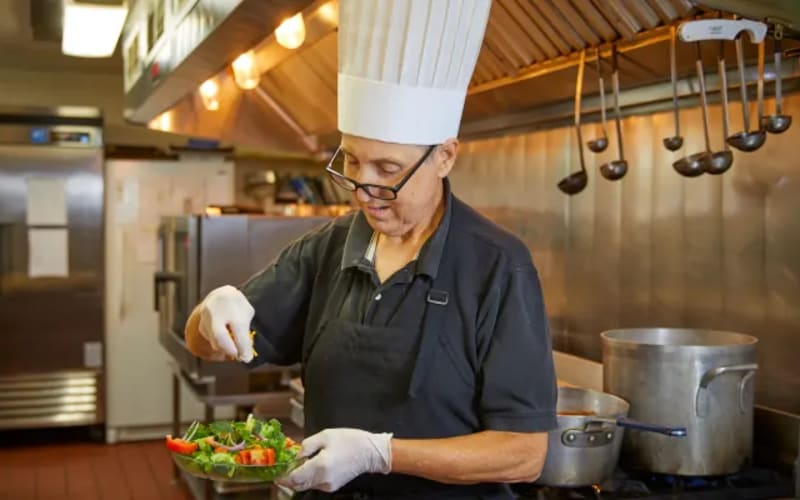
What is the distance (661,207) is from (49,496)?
3.95 m

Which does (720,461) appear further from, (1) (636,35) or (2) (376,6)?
(2) (376,6)

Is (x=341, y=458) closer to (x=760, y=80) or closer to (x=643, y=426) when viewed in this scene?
(x=643, y=426)

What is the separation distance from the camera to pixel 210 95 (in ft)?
16.7

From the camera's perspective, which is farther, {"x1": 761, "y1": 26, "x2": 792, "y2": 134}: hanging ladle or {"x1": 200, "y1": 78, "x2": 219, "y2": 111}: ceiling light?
{"x1": 200, "y1": 78, "x2": 219, "y2": 111}: ceiling light

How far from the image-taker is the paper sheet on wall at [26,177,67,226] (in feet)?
21.8

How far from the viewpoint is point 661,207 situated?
2990 mm

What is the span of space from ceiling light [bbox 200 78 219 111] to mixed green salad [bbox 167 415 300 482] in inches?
129

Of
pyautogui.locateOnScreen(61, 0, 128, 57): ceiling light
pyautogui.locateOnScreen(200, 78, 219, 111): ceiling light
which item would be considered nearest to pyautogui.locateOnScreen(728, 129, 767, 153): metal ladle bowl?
pyautogui.locateOnScreen(61, 0, 128, 57): ceiling light

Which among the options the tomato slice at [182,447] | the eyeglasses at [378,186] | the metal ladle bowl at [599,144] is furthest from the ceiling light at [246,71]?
the tomato slice at [182,447]

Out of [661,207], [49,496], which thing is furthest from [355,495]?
[49,496]

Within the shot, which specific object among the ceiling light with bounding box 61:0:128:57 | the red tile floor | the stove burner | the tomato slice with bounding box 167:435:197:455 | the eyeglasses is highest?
the ceiling light with bounding box 61:0:128:57

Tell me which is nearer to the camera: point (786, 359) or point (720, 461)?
point (720, 461)

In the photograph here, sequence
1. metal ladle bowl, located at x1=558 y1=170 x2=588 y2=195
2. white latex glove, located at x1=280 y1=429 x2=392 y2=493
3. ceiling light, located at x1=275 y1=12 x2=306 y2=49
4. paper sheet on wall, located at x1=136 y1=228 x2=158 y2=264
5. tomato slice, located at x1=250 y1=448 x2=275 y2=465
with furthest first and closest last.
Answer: paper sheet on wall, located at x1=136 y1=228 x2=158 y2=264 → ceiling light, located at x1=275 y1=12 x2=306 y2=49 → metal ladle bowl, located at x1=558 y1=170 x2=588 y2=195 → tomato slice, located at x1=250 y1=448 x2=275 y2=465 → white latex glove, located at x1=280 y1=429 x2=392 y2=493

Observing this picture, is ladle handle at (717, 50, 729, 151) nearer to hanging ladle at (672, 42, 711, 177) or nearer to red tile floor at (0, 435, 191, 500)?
hanging ladle at (672, 42, 711, 177)
